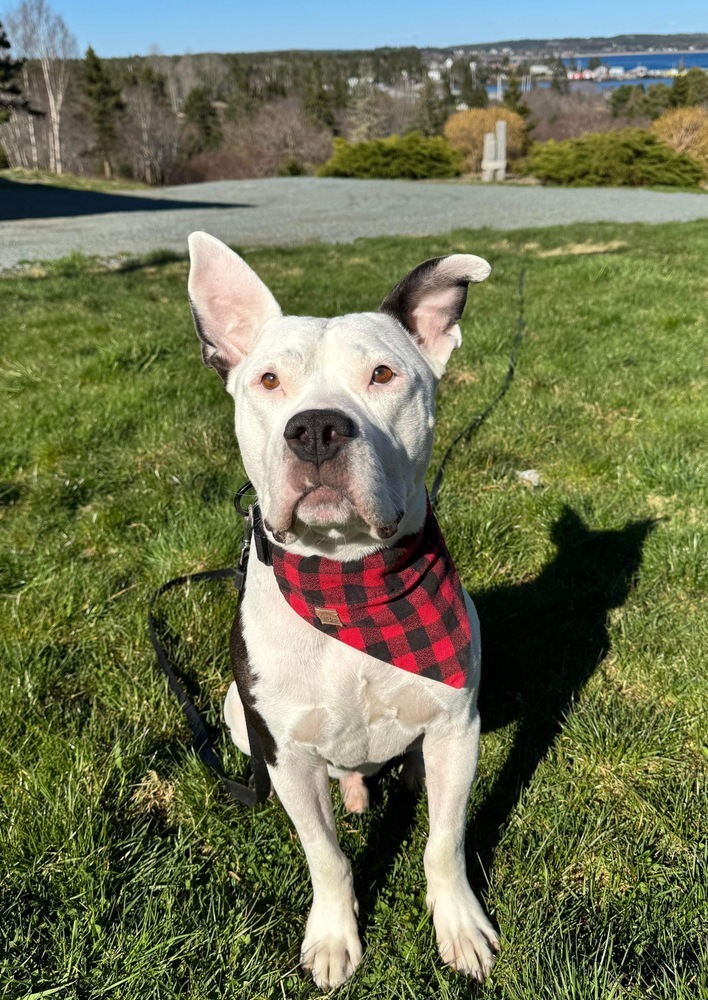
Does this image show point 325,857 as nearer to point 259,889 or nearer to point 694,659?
point 259,889

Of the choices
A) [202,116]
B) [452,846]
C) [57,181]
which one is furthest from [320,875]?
[202,116]

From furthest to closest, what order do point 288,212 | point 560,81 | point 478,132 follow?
point 560,81, point 478,132, point 288,212

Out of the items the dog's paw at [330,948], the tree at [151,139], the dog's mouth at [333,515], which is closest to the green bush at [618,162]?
the tree at [151,139]

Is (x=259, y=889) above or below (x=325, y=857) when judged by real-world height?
below

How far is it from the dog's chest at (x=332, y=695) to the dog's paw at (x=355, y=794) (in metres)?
0.44

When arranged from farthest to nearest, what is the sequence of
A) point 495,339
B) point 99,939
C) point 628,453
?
point 495,339, point 628,453, point 99,939

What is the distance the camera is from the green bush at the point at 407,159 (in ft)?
109

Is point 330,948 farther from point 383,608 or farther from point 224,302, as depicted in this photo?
point 224,302

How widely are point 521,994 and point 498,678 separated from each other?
1.26m

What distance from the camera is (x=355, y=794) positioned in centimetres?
240

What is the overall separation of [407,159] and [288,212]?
1617cm

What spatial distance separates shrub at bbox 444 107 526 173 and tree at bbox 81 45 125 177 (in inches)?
1006

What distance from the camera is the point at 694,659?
274cm

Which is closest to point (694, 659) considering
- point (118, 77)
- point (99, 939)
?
point (99, 939)
